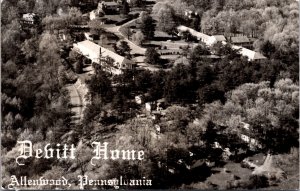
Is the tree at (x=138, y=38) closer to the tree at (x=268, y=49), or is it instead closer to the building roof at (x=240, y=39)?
the building roof at (x=240, y=39)

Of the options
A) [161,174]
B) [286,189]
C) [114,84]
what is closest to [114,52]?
[114,84]

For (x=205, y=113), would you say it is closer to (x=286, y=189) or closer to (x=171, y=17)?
(x=286, y=189)

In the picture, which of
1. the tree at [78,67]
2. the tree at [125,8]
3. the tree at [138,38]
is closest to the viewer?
the tree at [78,67]

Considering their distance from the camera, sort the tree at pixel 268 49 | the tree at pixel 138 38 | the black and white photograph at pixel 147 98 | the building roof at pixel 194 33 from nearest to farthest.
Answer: the black and white photograph at pixel 147 98, the tree at pixel 268 49, the tree at pixel 138 38, the building roof at pixel 194 33

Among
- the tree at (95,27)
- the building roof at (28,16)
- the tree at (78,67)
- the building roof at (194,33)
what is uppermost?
the building roof at (28,16)

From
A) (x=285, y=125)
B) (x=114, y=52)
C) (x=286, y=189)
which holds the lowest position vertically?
(x=286, y=189)

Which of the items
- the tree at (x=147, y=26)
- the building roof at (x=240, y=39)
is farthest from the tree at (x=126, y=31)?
the building roof at (x=240, y=39)

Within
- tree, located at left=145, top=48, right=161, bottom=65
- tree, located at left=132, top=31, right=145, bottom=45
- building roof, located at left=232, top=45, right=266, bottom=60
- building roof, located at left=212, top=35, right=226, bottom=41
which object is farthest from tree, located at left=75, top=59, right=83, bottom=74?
building roof, located at left=232, top=45, right=266, bottom=60

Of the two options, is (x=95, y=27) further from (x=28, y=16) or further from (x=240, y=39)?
(x=240, y=39)
